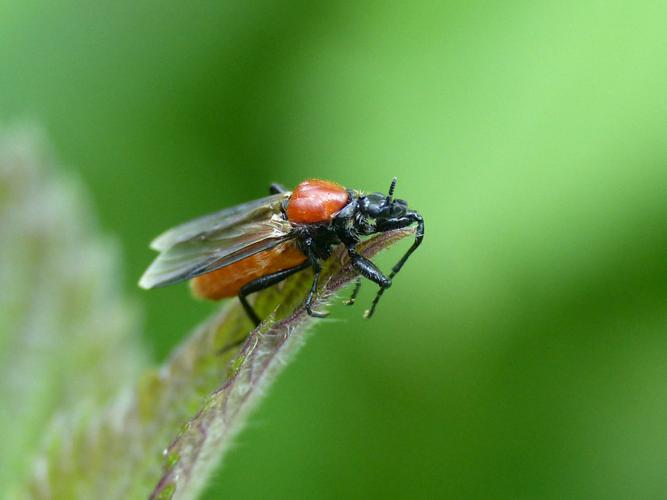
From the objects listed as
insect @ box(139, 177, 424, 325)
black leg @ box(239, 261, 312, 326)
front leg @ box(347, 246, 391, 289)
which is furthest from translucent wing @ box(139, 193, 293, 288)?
front leg @ box(347, 246, 391, 289)

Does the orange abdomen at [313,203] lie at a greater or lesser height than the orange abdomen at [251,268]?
greater

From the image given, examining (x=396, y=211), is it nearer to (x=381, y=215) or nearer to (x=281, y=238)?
(x=381, y=215)

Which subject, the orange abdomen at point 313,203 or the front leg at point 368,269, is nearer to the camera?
the front leg at point 368,269

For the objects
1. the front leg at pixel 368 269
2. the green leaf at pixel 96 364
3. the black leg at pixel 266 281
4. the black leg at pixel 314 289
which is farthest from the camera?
the black leg at pixel 266 281

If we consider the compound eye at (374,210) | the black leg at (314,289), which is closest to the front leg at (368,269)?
the black leg at (314,289)

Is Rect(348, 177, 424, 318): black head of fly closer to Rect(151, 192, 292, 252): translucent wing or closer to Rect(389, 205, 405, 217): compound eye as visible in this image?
Rect(389, 205, 405, 217): compound eye

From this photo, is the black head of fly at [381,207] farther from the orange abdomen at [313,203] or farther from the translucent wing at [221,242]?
the translucent wing at [221,242]

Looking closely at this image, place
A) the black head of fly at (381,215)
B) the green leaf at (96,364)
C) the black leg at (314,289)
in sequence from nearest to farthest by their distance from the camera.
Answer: the green leaf at (96,364) < the black leg at (314,289) < the black head of fly at (381,215)

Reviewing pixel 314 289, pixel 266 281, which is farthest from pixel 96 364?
pixel 314 289
